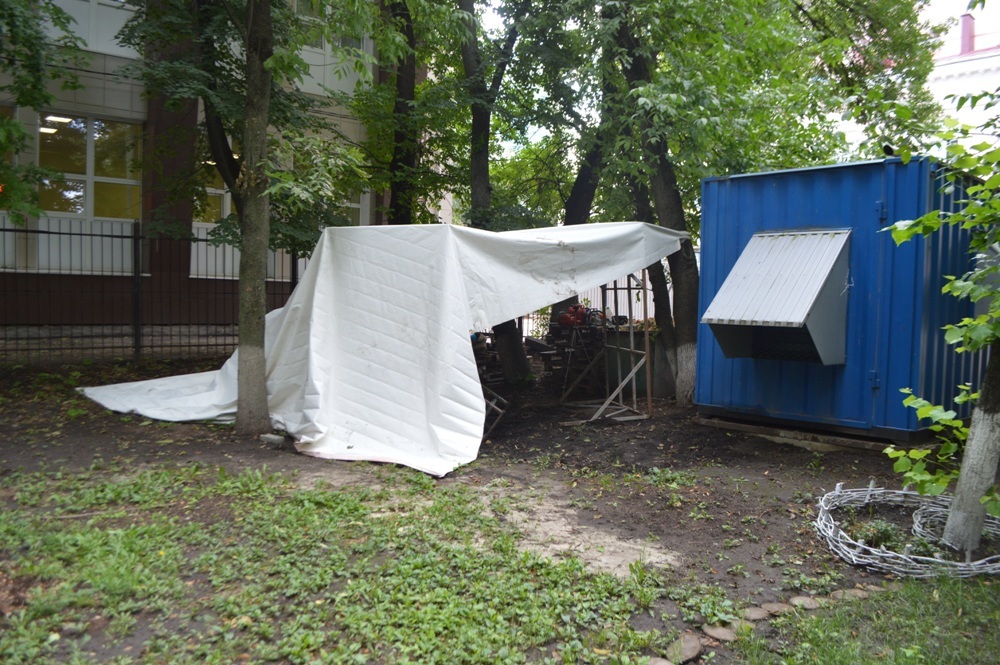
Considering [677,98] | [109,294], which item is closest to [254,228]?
[677,98]

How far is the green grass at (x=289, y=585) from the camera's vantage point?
3369 mm

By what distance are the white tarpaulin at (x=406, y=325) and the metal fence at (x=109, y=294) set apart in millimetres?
3684

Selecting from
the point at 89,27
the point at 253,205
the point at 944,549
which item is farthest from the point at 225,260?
the point at 944,549

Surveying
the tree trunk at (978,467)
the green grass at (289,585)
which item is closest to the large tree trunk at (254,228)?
the green grass at (289,585)

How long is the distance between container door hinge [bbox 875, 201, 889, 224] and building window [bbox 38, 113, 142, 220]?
10.9 m

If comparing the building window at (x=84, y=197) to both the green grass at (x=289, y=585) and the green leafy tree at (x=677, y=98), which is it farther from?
the green grass at (x=289, y=585)

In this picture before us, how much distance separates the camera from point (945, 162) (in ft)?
15.3

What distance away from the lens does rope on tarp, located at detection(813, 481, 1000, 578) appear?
432 centimetres

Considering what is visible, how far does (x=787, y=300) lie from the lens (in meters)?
6.55

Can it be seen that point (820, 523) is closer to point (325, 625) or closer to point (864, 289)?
point (864, 289)

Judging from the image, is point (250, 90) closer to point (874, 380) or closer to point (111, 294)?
point (111, 294)

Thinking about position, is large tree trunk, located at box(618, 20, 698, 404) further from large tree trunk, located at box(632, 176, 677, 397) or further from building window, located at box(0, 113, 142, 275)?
building window, located at box(0, 113, 142, 275)

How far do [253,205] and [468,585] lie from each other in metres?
4.99

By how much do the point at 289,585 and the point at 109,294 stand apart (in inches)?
403
